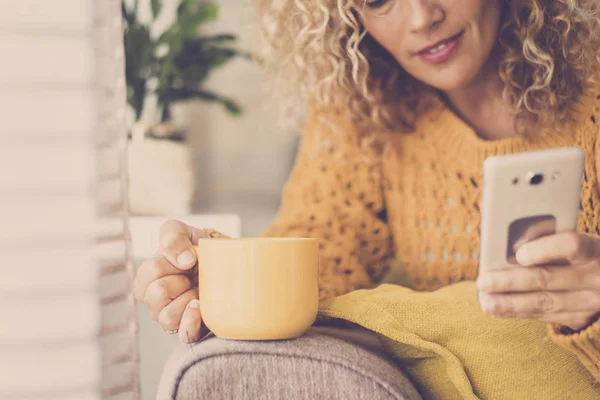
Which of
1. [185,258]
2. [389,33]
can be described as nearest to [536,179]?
[185,258]

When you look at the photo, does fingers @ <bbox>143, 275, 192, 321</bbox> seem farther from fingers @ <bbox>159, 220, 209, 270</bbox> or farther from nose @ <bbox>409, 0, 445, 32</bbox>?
nose @ <bbox>409, 0, 445, 32</bbox>

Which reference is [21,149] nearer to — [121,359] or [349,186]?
[121,359]

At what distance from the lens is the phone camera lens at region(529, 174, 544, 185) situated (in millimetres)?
585

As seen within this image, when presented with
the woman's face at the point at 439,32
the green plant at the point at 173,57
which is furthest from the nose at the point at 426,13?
the green plant at the point at 173,57

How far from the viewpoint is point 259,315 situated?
2.14 feet

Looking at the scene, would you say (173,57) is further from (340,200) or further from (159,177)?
(340,200)

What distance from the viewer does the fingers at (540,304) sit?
2.05ft

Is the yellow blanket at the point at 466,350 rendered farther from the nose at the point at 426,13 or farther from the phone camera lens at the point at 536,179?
the nose at the point at 426,13

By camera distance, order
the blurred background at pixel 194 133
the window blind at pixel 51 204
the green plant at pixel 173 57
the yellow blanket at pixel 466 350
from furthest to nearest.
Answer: the green plant at pixel 173 57 → the blurred background at pixel 194 133 → the yellow blanket at pixel 466 350 → the window blind at pixel 51 204

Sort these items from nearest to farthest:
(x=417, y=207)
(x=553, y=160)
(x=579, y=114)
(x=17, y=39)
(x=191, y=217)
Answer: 1. (x=17, y=39)
2. (x=553, y=160)
3. (x=579, y=114)
4. (x=417, y=207)
5. (x=191, y=217)

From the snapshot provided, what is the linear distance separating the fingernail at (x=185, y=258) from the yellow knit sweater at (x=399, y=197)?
0.33 meters

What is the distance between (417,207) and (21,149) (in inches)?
31.6

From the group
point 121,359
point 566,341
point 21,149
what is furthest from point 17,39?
point 566,341

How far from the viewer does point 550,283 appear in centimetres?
64
